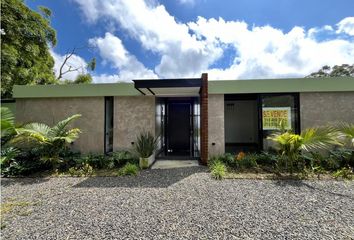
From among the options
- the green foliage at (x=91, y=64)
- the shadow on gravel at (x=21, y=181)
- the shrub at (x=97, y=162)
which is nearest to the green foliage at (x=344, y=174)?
the shrub at (x=97, y=162)

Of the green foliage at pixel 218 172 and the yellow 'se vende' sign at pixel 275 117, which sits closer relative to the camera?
the green foliage at pixel 218 172

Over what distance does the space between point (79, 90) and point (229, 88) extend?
5.56 meters

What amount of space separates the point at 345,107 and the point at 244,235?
690 centimetres

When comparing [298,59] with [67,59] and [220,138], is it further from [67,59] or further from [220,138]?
[67,59]

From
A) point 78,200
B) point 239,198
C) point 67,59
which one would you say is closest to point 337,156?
point 239,198

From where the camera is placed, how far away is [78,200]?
4156 millimetres

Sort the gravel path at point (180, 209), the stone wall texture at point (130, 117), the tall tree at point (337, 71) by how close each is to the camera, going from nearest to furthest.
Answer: the gravel path at point (180, 209), the stone wall texture at point (130, 117), the tall tree at point (337, 71)

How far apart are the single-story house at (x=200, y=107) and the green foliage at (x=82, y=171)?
1.45 meters

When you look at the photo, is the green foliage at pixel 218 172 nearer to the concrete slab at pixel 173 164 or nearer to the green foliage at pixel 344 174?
the concrete slab at pixel 173 164

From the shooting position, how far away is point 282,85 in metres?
7.22

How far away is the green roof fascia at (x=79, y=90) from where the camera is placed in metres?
7.68

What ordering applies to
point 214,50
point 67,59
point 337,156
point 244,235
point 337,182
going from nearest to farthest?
point 244,235 → point 337,182 → point 337,156 → point 214,50 → point 67,59

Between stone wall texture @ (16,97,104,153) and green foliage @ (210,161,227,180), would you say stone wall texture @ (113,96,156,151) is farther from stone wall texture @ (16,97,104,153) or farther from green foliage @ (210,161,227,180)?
green foliage @ (210,161,227,180)

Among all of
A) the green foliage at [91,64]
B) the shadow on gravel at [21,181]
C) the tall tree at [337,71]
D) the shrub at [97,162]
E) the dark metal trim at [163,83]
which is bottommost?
the shadow on gravel at [21,181]
